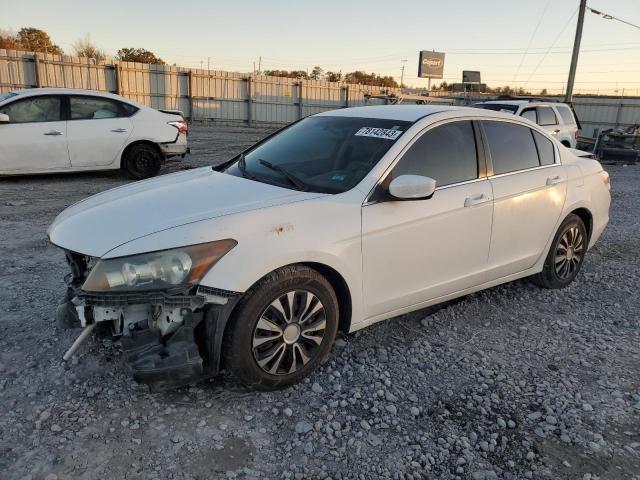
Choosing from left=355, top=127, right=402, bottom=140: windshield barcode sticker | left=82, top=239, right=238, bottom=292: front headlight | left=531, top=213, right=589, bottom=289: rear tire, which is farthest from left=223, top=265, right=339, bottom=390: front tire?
left=531, top=213, right=589, bottom=289: rear tire

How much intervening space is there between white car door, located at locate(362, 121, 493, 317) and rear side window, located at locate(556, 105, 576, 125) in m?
10.6

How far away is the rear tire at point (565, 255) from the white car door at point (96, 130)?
734 centimetres

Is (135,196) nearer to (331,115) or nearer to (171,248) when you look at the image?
(171,248)

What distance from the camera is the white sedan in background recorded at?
8391 mm

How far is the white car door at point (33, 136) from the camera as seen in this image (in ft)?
27.3

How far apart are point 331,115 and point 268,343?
2.09m

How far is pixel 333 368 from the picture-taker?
3330 mm

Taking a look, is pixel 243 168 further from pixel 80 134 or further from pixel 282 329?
pixel 80 134

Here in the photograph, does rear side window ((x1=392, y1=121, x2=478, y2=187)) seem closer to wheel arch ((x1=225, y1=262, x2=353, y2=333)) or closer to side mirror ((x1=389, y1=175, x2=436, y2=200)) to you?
side mirror ((x1=389, y1=175, x2=436, y2=200))

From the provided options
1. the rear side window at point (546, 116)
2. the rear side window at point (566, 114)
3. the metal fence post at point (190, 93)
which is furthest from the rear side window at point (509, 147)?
the metal fence post at point (190, 93)

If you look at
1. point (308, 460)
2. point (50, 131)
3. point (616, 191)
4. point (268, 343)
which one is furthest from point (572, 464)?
point (616, 191)

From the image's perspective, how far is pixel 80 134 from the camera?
8797mm

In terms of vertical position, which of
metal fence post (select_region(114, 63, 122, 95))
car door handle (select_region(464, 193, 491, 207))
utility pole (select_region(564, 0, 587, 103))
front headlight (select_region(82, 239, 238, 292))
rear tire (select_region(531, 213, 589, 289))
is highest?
utility pole (select_region(564, 0, 587, 103))

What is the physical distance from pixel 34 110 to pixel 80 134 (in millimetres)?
755
